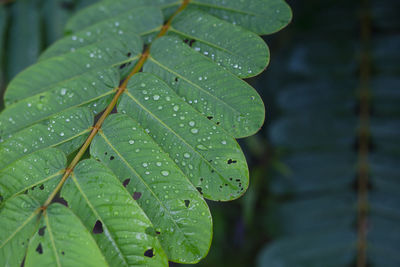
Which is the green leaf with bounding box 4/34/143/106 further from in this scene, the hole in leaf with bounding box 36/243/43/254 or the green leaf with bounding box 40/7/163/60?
the hole in leaf with bounding box 36/243/43/254

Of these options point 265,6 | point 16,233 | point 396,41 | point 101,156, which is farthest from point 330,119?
point 16,233

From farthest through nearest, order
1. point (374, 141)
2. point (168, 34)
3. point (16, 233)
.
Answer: point (374, 141) < point (168, 34) < point (16, 233)

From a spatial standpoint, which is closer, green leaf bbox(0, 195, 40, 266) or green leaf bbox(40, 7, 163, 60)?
green leaf bbox(0, 195, 40, 266)

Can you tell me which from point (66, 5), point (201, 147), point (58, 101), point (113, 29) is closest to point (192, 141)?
point (201, 147)

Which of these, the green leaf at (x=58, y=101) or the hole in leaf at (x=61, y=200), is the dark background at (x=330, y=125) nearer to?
the green leaf at (x=58, y=101)

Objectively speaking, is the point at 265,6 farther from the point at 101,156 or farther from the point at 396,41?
the point at 396,41

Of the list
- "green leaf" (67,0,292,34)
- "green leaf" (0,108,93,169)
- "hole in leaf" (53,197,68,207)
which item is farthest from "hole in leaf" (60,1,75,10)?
"hole in leaf" (53,197,68,207)
